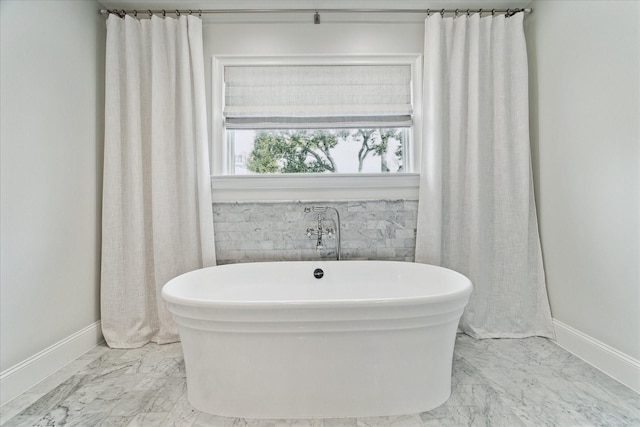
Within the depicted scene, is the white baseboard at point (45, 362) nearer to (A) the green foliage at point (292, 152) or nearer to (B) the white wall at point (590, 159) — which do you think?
(A) the green foliage at point (292, 152)

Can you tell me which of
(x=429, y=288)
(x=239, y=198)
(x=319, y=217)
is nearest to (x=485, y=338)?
(x=429, y=288)

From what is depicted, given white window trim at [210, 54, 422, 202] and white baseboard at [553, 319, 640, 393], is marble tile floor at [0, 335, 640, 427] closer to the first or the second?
white baseboard at [553, 319, 640, 393]

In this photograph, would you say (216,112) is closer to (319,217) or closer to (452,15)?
(319,217)

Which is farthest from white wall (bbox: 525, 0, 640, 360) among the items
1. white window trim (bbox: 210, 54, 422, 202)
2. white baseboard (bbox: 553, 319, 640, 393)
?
white window trim (bbox: 210, 54, 422, 202)

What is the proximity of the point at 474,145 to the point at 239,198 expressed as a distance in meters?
1.77

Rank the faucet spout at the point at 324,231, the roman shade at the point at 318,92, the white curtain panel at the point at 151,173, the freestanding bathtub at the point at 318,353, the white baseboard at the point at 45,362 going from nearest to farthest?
the freestanding bathtub at the point at 318,353 → the white baseboard at the point at 45,362 → the white curtain panel at the point at 151,173 → the faucet spout at the point at 324,231 → the roman shade at the point at 318,92

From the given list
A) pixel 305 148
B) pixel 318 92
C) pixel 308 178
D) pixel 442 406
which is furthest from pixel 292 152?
pixel 442 406

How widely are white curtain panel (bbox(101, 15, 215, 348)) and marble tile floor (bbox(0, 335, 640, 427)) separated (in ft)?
1.19

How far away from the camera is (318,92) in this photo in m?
2.53

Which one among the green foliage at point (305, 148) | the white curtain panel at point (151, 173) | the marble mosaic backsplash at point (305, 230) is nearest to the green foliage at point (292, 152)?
the green foliage at point (305, 148)

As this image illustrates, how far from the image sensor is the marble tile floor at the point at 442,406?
145 cm

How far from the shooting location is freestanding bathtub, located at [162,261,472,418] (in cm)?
141

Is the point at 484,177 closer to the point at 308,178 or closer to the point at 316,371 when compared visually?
the point at 308,178

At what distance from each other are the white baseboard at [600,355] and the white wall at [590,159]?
4cm
